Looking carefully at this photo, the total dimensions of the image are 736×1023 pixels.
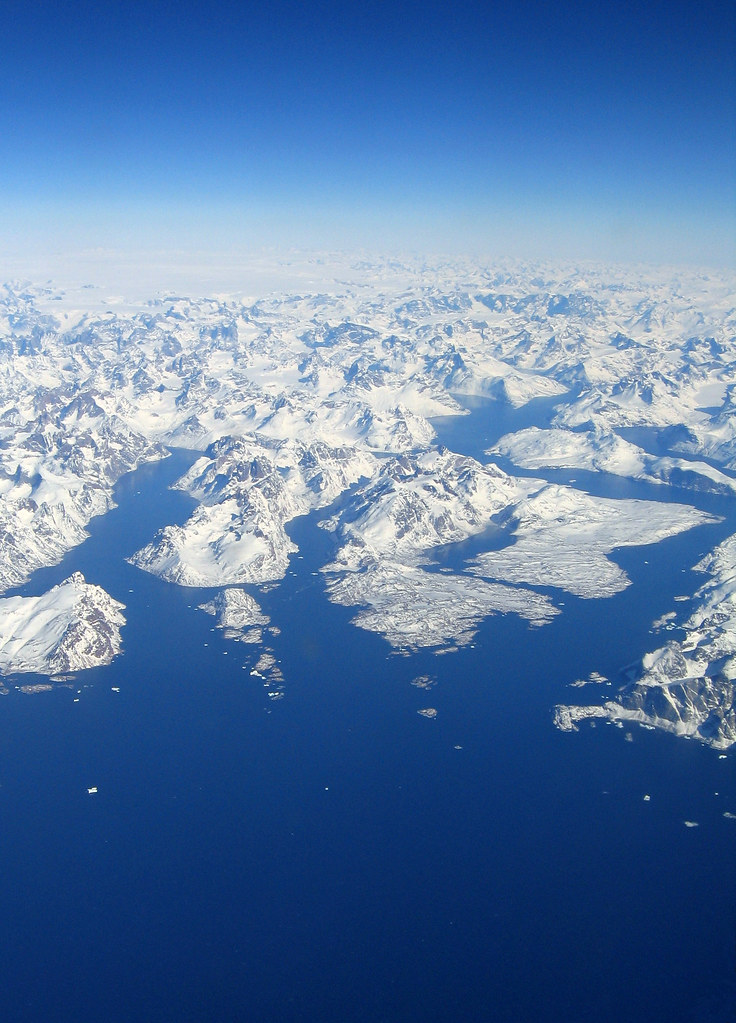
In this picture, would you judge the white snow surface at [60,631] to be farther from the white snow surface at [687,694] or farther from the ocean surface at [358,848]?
the white snow surface at [687,694]

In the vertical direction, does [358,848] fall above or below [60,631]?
below

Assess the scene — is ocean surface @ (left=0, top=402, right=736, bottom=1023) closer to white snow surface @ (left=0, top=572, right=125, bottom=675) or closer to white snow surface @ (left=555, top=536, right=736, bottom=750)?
white snow surface @ (left=555, top=536, right=736, bottom=750)

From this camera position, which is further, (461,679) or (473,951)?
(461,679)

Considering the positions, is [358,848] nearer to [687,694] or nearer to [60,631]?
[687,694]

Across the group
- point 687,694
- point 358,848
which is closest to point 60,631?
point 358,848

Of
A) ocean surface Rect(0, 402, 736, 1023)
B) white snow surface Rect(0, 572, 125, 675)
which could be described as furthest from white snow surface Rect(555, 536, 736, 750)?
white snow surface Rect(0, 572, 125, 675)

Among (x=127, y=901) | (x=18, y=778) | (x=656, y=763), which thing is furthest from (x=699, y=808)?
(x=18, y=778)

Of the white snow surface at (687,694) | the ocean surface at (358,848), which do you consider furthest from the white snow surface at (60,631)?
the white snow surface at (687,694)

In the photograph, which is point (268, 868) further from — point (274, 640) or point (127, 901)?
point (274, 640)
